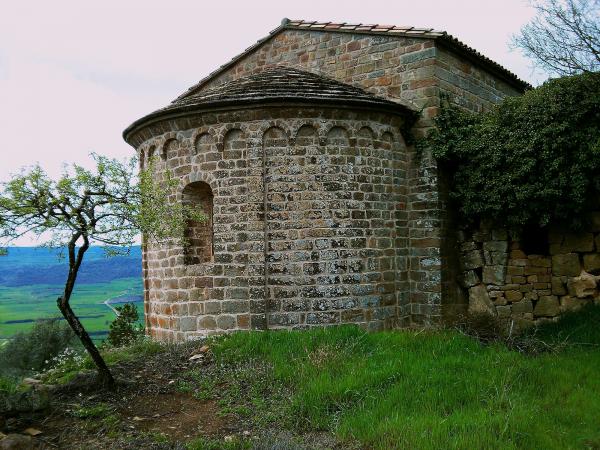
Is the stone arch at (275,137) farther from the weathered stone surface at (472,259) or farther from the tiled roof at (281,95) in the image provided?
the weathered stone surface at (472,259)

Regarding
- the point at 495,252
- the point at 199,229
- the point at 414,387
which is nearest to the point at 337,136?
the point at 199,229

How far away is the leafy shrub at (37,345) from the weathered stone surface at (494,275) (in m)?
10.4

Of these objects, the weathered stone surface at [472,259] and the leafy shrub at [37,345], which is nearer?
the weathered stone surface at [472,259]

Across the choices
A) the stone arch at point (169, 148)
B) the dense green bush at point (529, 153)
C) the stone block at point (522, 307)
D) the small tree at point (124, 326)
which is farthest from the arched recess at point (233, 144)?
the small tree at point (124, 326)

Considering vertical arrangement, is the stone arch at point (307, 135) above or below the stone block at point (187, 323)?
above

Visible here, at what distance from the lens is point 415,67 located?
1052 centimetres

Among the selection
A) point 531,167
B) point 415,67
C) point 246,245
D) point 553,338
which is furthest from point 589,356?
point 415,67

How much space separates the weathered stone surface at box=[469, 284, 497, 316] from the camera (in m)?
10.4

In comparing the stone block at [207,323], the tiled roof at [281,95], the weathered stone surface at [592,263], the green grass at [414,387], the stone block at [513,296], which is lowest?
the green grass at [414,387]

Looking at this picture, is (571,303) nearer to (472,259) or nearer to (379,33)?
(472,259)

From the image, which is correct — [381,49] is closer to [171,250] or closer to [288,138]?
[288,138]

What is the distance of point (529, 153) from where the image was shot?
30.7 feet

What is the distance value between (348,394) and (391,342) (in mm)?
1894

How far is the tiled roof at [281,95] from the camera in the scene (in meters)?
9.06
